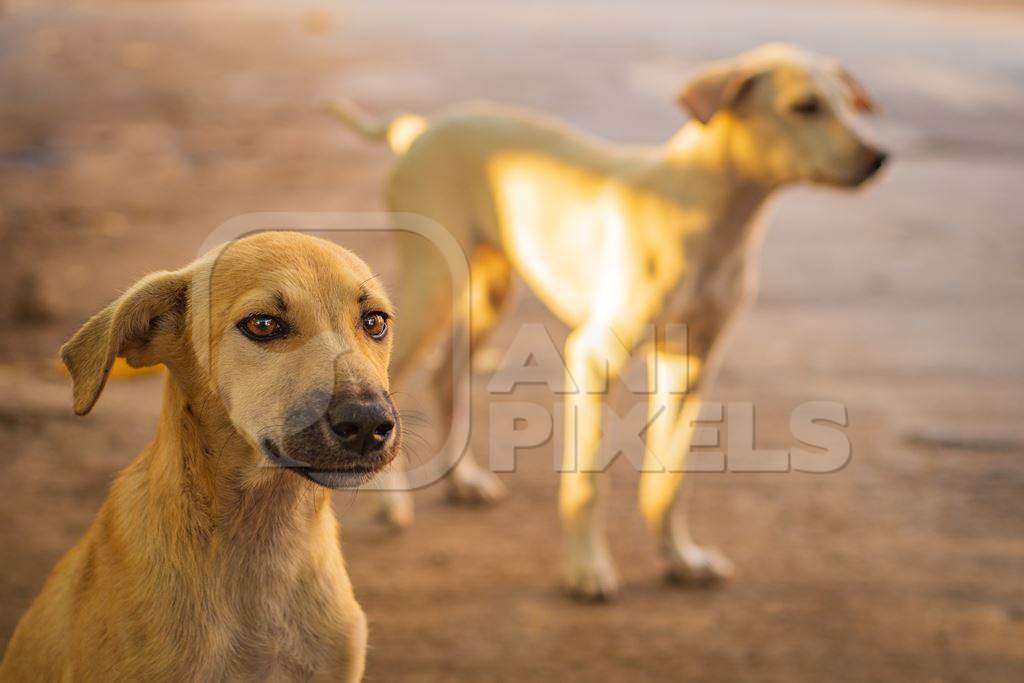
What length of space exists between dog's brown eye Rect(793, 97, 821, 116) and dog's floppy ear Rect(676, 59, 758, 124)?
18 centimetres

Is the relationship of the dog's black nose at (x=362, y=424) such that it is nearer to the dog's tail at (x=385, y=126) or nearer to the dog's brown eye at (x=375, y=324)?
the dog's brown eye at (x=375, y=324)

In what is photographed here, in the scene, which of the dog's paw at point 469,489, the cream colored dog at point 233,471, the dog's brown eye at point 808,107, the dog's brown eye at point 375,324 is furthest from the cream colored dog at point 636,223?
the cream colored dog at point 233,471

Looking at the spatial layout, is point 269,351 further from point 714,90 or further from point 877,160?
point 877,160

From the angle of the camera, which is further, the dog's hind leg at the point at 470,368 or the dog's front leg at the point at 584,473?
the dog's hind leg at the point at 470,368

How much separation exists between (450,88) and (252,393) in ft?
35.6

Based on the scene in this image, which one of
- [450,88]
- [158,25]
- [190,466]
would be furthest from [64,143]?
[190,466]

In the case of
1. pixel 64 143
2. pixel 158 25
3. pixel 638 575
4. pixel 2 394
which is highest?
pixel 158 25

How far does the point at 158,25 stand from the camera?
16.0m

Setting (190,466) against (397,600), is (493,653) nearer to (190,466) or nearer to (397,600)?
(397,600)

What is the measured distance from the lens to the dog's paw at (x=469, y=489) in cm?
475

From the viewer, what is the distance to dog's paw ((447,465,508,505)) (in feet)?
15.6

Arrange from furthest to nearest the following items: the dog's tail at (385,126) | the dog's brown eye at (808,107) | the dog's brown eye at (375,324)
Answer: the dog's tail at (385,126)
the dog's brown eye at (808,107)
the dog's brown eye at (375,324)

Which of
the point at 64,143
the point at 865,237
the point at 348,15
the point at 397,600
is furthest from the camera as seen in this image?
the point at 348,15

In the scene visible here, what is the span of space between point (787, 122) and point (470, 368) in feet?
5.71
